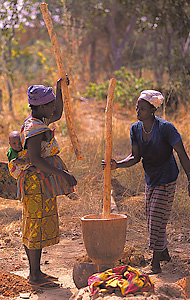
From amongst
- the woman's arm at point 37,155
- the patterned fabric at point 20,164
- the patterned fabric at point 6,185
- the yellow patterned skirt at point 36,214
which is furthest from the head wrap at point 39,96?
the patterned fabric at point 6,185

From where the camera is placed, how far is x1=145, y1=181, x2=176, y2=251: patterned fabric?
3.31 metres

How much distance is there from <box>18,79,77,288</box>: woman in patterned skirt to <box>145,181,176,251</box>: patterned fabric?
694 millimetres

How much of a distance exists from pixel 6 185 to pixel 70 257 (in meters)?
1.42

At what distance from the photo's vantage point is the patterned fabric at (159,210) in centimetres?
331

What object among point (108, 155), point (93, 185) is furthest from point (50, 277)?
point (93, 185)

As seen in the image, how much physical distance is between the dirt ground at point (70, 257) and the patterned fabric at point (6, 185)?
30 cm

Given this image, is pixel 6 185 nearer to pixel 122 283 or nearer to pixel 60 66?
pixel 60 66

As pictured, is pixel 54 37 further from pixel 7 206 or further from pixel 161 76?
pixel 161 76

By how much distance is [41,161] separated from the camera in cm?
291

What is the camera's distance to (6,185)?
4.90 m

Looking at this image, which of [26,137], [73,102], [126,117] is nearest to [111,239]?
[26,137]

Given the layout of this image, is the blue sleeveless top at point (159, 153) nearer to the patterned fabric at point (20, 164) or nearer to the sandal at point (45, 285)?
the patterned fabric at point (20, 164)

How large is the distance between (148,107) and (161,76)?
1003 cm

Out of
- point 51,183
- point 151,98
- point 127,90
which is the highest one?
point 127,90
